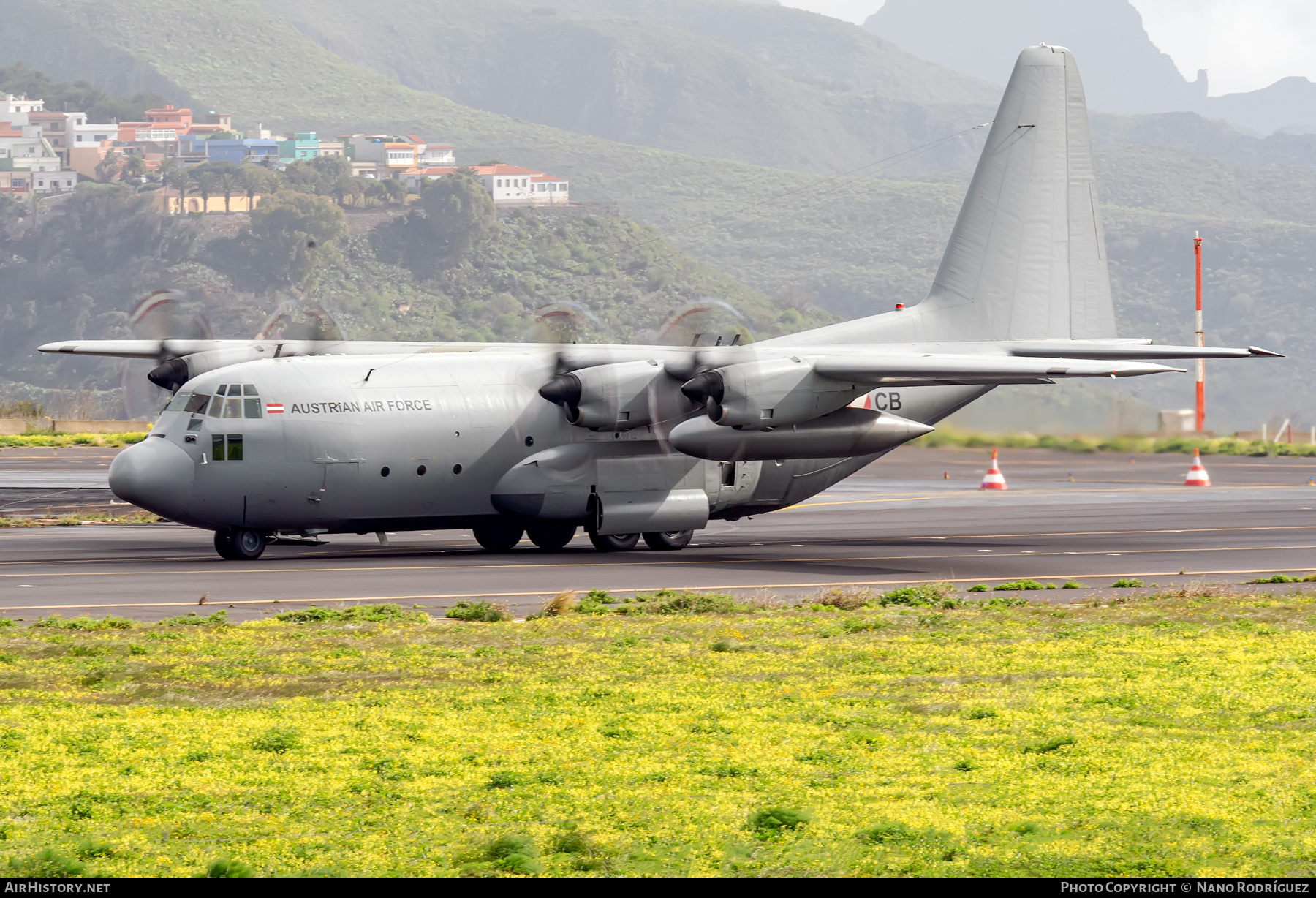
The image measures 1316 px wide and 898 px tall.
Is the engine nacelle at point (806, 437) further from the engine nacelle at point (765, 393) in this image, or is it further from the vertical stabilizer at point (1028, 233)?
the vertical stabilizer at point (1028, 233)

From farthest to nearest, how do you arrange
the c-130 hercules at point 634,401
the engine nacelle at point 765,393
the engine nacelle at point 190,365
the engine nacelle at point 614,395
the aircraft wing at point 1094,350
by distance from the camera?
the engine nacelle at point 190,365 → the aircraft wing at point 1094,350 → the engine nacelle at point 614,395 → the engine nacelle at point 765,393 → the c-130 hercules at point 634,401

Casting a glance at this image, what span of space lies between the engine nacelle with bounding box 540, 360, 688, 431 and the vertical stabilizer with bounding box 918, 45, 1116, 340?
724 cm

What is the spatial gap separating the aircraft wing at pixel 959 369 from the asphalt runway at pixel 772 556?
3.25 m

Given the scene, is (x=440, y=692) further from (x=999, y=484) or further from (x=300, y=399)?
(x=999, y=484)

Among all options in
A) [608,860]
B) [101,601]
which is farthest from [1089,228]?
[608,860]

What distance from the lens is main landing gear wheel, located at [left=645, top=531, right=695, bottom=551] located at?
30.4 m

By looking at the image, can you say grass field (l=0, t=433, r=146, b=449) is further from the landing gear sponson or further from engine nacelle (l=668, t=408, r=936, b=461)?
engine nacelle (l=668, t=408, r=936, b=461)

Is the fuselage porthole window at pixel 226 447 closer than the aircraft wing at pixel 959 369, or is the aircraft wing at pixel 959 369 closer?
the aircraft wing at pixel 959 369

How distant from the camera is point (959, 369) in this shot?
26719mm

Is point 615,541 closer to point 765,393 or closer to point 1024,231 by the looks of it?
point 765,393

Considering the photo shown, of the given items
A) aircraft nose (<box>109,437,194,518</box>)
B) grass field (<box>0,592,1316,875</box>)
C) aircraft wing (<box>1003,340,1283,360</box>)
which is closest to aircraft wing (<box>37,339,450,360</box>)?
aircraft nose (<box>109,437,194,518</box>)

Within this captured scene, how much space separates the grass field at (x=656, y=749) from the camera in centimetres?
852

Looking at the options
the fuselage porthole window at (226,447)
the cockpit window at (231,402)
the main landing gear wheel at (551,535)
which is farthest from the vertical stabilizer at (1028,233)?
the fuselage porthole window at (226,447)

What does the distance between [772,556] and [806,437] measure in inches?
91.9
